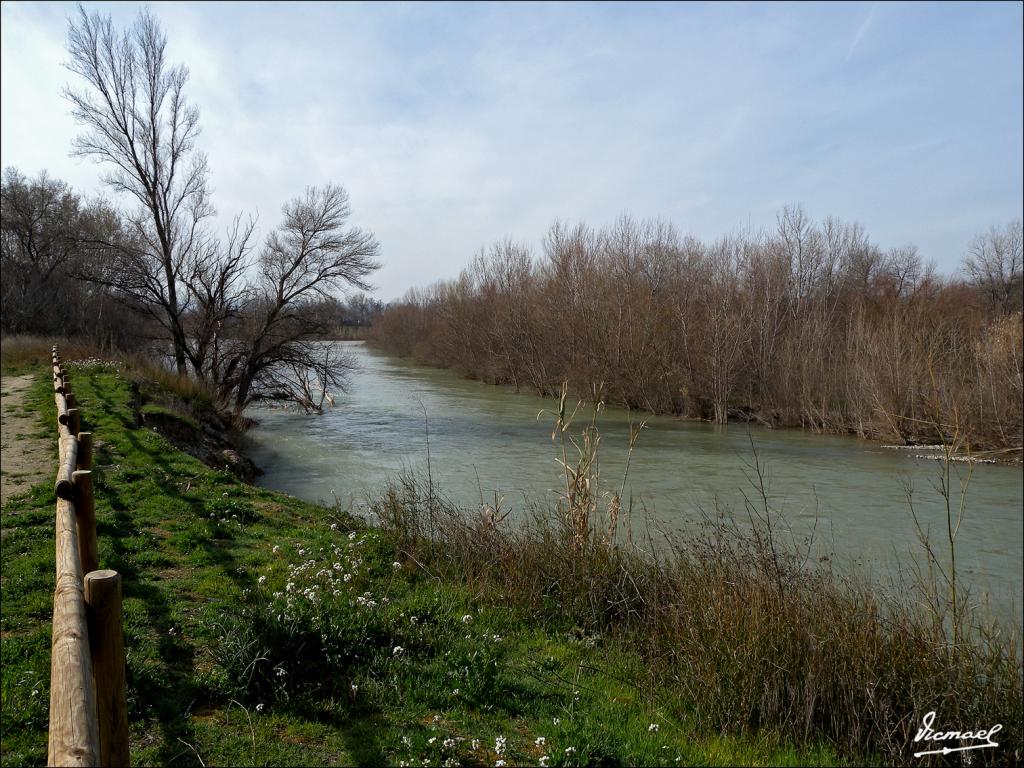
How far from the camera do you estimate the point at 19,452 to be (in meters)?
10.4

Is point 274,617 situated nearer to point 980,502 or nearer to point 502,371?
point 980,502

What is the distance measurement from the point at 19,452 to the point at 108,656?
1008 cm

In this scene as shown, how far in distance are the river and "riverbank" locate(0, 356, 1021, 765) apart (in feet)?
6.41

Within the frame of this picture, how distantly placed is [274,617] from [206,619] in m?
0.83

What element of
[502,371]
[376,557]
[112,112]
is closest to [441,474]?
[376,557]

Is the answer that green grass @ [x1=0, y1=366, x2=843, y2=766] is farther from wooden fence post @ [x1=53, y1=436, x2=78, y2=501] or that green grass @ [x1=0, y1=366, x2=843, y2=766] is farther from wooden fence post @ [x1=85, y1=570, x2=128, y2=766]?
wooden fence post @ [x1=85, y1=570, x2=128, y2=766]

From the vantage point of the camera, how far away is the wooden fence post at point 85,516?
4219 millimetres

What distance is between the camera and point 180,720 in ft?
12.2

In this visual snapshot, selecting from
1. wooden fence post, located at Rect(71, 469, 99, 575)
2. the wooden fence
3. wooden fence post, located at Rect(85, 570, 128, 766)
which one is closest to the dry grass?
wooden fence post, located at Rect(71, 469, 99, 575)

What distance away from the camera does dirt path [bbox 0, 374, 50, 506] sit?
871 cm

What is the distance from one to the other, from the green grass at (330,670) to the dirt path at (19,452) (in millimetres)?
1692
